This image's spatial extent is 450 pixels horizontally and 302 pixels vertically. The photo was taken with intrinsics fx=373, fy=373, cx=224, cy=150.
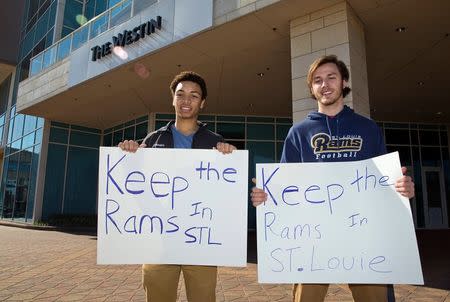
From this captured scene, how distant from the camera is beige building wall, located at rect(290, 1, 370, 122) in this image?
24.0 feet

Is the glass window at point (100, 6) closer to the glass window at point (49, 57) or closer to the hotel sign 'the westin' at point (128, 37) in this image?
the glass window at point (49, 57)

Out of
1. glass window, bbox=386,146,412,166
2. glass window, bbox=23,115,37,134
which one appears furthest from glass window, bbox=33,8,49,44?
glass window, bbox=386,146,412,166

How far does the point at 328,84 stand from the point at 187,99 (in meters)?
0.95

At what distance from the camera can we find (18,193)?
64.7ft

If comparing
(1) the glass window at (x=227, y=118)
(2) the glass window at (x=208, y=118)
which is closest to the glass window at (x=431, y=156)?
(1) the glass window at (x=227, y=118)

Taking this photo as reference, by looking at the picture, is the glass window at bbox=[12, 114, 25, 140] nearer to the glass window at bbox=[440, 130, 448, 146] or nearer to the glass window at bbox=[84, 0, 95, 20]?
the glass window at bbox=[84, 0, 95, 20]

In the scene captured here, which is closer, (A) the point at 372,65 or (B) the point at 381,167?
(B) the point at 381,167

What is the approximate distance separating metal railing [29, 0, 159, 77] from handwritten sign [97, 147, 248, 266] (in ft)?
31.5

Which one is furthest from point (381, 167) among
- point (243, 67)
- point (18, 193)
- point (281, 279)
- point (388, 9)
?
point (18, 193)

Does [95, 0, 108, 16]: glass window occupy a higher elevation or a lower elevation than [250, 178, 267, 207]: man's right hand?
higher

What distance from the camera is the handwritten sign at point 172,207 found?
2.44 metres

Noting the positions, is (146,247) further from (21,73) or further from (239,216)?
(21,73)

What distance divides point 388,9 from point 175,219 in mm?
7277

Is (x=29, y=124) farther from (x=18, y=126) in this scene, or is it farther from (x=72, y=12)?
(x=72, y=12)
